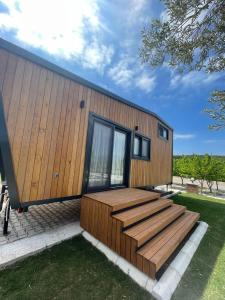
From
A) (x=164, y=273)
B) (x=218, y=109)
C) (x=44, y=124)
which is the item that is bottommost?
(x=164, y=273)

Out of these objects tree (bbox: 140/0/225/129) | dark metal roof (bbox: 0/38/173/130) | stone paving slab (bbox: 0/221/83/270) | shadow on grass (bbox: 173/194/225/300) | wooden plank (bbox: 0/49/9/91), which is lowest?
shadow on grass (bbox: 173/194/225/300)

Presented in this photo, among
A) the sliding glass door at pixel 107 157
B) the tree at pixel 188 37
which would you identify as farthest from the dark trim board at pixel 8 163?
the tree at pixel 188 37

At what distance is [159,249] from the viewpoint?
8.75ft

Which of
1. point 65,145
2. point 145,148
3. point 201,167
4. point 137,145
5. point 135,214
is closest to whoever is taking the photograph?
point 135,214

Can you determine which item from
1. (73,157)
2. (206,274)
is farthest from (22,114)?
(206,274)

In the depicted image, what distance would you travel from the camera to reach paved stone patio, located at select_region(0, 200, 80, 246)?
3305 millimetres

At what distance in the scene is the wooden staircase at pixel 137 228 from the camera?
255 centimetres

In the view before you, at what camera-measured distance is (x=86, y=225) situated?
3609 mm

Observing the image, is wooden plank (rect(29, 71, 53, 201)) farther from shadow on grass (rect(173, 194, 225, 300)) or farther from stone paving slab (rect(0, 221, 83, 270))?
shadow on grass (rect(173, 194, 225, 300))

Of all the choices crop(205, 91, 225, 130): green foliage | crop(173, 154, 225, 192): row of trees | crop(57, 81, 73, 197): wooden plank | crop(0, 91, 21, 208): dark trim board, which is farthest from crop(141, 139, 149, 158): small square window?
crop(173, 154, 225, 192): row of trees

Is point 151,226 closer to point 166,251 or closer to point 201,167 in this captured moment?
point 166,251

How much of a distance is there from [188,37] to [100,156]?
383 centimetres

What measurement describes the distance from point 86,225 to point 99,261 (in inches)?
37.8

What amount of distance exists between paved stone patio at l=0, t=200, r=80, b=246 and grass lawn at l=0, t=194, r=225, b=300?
80 cm
